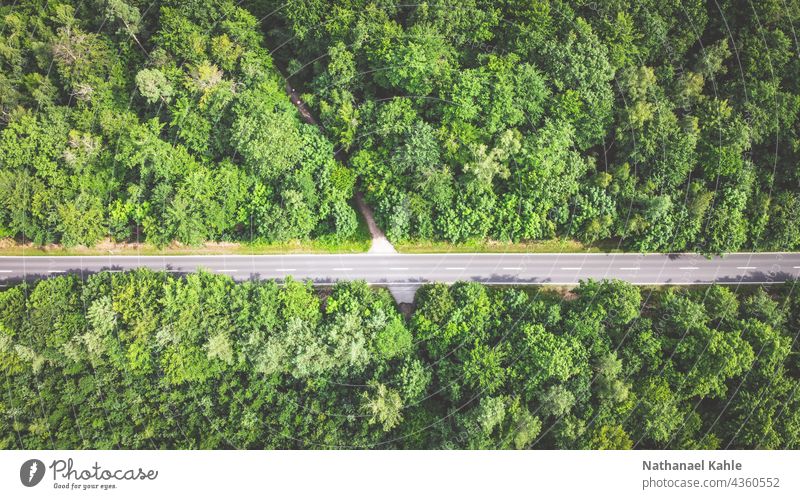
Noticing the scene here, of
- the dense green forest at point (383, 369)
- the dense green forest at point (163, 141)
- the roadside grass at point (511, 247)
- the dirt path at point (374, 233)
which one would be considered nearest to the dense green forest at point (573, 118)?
the roadside grass at point (511, 247)

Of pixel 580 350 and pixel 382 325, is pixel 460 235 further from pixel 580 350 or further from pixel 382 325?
pixel 580 350

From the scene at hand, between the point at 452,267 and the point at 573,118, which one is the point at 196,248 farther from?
the point at 573,118

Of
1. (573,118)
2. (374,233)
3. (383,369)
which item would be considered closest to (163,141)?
(374,233)

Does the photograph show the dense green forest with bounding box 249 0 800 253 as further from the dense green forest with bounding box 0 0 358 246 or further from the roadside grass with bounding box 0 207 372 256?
the dense green forest with bounding box 0 0 358 246

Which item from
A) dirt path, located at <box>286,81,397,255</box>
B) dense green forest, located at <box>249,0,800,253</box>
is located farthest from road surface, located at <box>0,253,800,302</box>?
dense green forest, located at <box>249,0,800,253</box>

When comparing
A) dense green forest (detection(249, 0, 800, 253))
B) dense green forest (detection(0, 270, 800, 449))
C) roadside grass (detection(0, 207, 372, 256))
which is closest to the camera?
dense green forest (detection(0, 270, 800, 449))

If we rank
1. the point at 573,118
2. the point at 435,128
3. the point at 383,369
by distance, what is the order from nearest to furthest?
the point at 383,369
the point at 573,118
the point at 435,128

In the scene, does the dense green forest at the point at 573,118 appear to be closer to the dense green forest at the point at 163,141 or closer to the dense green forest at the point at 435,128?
the dense green forest at the point at 435,128
